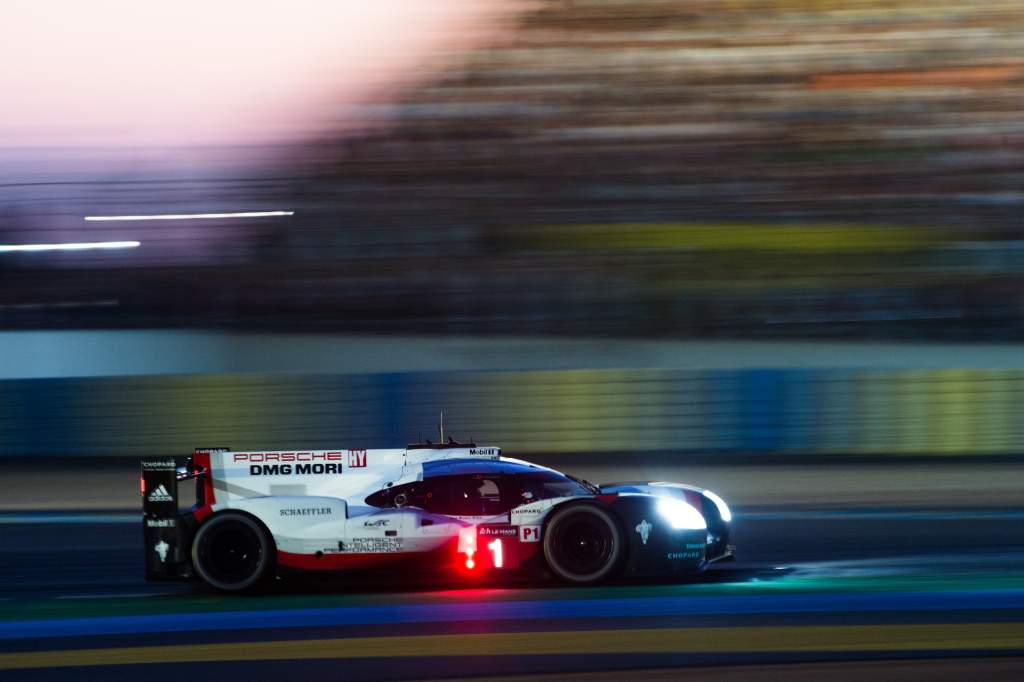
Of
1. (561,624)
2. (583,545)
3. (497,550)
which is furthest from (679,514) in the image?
(561,624)

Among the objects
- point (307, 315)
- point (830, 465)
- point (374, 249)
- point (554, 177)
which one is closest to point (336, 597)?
point (830, 465)

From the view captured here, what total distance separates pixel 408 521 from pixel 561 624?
4.56ft

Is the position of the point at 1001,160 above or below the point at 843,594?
above

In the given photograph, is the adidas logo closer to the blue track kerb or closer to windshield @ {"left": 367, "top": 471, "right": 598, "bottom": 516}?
the blue track kerb

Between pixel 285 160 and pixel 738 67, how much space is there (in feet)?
32.7

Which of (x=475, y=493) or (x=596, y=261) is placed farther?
(x=596, y=261)

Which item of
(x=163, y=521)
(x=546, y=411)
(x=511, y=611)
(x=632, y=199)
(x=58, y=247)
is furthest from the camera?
(x=632, y=199)

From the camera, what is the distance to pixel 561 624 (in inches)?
262

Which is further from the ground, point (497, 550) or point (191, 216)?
point (191, 216)

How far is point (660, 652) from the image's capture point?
6016mm

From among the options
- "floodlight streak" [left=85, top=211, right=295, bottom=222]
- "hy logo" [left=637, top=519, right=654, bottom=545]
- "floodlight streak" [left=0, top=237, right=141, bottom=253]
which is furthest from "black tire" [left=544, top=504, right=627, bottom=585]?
"floodlight streak" [left=85, top=211, right=295, bottom=222]

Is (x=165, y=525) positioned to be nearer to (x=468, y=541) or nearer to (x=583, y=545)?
(x=468, y=541)

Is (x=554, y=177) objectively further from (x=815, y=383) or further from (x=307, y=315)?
(x=815, y=383)

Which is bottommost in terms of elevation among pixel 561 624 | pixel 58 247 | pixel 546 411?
pixel 561 624
